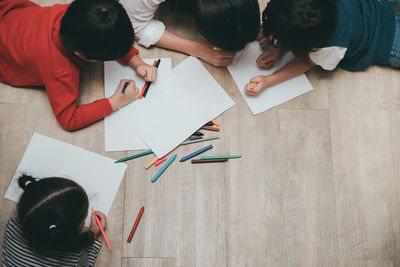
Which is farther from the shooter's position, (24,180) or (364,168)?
(364,168)

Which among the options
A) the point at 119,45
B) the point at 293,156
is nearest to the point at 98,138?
the point at 119,45

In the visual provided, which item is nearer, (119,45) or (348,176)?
(119,45)

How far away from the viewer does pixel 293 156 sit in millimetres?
941

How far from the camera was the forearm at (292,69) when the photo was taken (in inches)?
36.3

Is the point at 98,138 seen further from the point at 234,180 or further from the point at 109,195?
the point at 234,180

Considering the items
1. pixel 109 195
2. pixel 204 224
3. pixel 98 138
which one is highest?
pixel 98 138

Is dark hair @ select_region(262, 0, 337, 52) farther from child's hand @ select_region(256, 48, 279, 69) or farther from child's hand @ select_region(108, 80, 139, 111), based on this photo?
child's hand @ select_region(108, 80, 139, 111)

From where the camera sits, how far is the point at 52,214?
2.29ft

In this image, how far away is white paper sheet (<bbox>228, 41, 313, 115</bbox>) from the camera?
0.95 metres

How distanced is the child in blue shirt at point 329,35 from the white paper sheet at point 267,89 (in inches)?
0.9

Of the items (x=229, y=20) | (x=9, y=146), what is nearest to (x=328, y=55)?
(x=229, y=20)

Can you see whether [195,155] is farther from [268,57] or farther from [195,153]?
[268,57]

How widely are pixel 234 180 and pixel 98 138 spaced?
42 cm

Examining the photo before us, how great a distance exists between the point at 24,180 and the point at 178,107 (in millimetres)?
455
